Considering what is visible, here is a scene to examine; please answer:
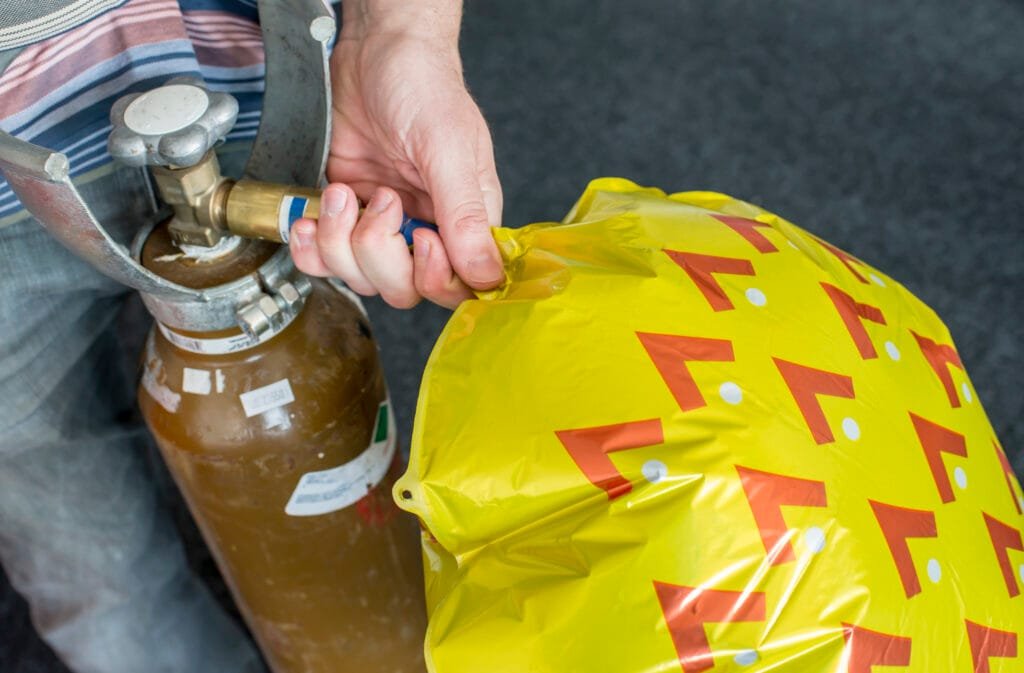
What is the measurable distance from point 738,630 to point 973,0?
70.1 inches

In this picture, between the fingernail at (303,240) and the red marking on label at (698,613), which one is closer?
the red marking on label at (698,613)

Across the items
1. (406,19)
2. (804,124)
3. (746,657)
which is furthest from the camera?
(804,124)

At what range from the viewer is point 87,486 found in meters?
0.91

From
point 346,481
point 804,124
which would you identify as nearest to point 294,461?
point 346,481

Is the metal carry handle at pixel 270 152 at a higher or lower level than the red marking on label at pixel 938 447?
higher

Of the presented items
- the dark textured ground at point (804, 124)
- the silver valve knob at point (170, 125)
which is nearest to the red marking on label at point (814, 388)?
the silver valve knob at point (170, 125)

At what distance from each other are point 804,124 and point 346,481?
125cm

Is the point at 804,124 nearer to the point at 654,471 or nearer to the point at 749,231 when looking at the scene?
the point at 749,231

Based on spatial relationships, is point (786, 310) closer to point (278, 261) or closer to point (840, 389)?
point (840, 389)

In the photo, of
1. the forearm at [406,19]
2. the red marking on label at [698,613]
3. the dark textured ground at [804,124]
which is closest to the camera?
the red marking on label at [698,613]

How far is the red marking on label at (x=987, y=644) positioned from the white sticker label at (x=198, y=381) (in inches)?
19.6

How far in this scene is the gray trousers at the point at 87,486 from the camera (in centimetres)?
73

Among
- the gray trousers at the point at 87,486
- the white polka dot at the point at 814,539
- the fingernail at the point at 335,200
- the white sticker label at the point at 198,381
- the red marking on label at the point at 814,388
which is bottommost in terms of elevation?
the gray trousers at the point at 87,486

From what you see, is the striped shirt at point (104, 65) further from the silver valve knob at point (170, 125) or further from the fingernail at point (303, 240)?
the fingernail at point (303, 240)
